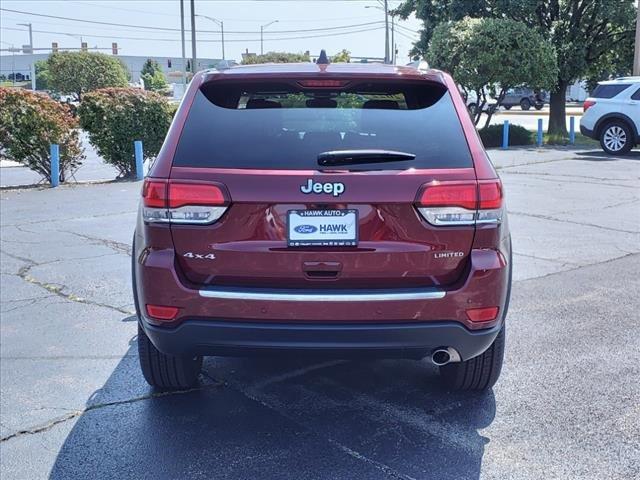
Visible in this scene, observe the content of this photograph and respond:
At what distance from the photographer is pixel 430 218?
315 cm

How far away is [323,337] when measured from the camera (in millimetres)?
3162

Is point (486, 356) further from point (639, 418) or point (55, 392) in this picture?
point (55, 392)

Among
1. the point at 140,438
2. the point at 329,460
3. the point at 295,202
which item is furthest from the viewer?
the point at 140,438

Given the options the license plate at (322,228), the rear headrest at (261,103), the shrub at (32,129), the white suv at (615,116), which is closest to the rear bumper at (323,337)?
the license plate at (322,228)

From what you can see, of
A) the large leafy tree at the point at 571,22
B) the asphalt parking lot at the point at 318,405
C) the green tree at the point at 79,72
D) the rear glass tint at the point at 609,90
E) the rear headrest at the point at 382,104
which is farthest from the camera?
the green tree at the point at 79,72

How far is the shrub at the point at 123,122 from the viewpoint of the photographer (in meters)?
14.1

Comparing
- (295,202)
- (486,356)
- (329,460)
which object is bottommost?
(329,460)

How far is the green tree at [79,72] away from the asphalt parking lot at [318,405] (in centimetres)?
5827

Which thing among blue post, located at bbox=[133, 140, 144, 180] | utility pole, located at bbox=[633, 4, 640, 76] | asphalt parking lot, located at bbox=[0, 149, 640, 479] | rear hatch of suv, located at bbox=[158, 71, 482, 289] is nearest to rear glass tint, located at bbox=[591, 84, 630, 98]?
utility pole, located at bbox=[633, 4, 640, 76]

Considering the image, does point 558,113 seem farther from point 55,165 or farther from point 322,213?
point 322,213

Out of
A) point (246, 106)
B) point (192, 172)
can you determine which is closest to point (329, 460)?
point (192, 172)

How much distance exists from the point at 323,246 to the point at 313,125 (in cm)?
67

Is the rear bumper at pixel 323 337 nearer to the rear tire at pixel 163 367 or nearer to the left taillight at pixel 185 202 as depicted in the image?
the left taillight at pixel 185 202

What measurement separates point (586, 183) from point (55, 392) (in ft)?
37.8
